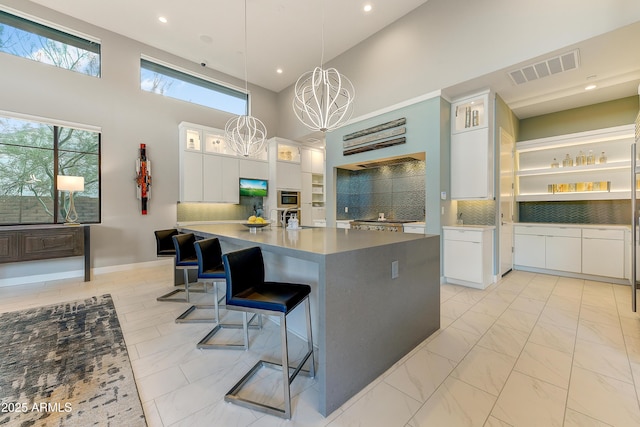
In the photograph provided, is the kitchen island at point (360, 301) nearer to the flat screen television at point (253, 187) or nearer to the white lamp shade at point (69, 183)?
the white lamp shade at point (69, 183)

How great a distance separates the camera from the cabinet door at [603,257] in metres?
3.77

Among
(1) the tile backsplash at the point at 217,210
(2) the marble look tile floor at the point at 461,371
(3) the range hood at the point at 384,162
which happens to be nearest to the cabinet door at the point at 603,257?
(2) the marble look tile floor at the point at 461,371

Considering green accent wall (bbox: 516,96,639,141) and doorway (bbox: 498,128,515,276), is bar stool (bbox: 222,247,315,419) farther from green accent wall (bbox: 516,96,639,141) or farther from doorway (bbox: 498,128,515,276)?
green accent wall (bbox: 516,96,639,141)

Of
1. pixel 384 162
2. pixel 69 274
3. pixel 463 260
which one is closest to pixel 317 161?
pixel 384 162

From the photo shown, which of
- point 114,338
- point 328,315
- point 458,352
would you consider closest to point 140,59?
point 114,338

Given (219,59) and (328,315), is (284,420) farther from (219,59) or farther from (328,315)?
(219,59)

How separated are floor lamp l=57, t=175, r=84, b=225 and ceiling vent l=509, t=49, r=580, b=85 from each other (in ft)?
21.7

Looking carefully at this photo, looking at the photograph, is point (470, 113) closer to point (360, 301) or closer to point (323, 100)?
point (323, 100)

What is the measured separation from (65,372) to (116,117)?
4.67m

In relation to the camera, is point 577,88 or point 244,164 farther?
point 244,164

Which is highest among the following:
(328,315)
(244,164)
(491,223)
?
(244,164)

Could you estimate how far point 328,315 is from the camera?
1.45 meters

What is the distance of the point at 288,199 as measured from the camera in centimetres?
677

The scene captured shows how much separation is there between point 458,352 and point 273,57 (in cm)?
622
